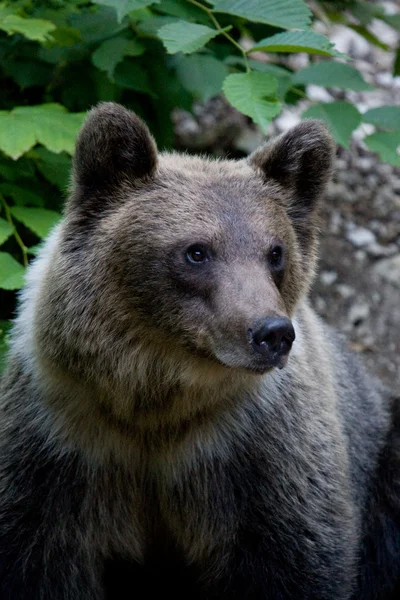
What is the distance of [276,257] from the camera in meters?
4.33

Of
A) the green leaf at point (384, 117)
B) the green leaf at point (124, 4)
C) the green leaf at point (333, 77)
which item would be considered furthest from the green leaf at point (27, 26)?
the green leaf at point (384, 117)

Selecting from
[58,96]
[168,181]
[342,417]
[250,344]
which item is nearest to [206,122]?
[58,96]

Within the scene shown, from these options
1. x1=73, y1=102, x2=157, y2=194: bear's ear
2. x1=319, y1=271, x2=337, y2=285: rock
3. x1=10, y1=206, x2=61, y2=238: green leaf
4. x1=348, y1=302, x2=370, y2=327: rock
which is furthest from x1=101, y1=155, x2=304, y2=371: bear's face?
x1=319, y1=271, x2=337, y2=285: rock

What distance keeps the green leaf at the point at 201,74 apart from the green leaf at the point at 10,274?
1.61 metres

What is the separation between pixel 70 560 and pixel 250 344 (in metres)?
1.67

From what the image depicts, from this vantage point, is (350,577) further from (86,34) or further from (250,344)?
(86,34)

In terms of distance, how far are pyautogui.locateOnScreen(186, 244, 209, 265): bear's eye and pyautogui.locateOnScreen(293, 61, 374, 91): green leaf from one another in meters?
2.33

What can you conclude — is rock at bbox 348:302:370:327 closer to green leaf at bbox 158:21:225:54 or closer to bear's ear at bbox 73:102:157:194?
green leaf at bbox 158:21:225:54

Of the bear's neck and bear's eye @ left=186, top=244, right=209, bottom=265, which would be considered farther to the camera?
the bear's neck

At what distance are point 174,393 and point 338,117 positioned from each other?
2.37 meters

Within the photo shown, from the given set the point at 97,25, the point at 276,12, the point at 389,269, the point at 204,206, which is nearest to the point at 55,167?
the point at 97,25

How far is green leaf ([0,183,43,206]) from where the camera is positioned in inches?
231

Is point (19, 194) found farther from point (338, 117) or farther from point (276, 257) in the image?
point (276, 257)

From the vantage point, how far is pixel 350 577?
510cm
